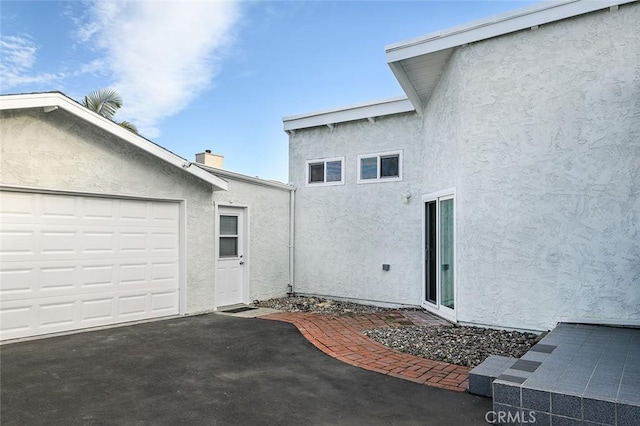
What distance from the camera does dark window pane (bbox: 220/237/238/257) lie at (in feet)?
30.0

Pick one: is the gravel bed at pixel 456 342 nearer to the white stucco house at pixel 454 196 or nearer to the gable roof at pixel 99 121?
the white stucco house at pixel 454 196

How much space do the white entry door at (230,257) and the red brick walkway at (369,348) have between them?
1459 millimetres

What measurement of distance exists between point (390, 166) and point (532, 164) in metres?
3.88

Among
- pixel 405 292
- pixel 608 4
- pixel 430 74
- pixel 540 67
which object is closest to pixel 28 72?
pixel 430 74

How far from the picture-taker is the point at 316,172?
428 inches

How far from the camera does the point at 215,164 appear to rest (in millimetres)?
10281

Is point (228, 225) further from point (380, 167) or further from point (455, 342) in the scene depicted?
point (455, 342)

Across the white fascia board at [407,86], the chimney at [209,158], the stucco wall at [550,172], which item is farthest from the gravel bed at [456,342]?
the chimney at [209,158]

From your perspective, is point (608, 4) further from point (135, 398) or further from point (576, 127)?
point (135, 398)

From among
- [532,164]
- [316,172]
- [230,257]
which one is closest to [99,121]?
[230,257]

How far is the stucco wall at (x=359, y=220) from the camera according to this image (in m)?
9.30

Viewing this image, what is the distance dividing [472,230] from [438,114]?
2650 millimetres

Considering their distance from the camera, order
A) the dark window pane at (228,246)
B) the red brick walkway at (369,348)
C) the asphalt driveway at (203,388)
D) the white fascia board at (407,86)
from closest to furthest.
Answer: the asphalt driveway at (203,388), the red brick walkway at (369,348), the white fascia board at (407,86), the dark window pane at (228,246)

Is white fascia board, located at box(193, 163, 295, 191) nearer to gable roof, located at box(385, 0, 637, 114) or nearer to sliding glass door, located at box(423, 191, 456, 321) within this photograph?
sliding glass door, located at box(423, 191, 456, 321)
